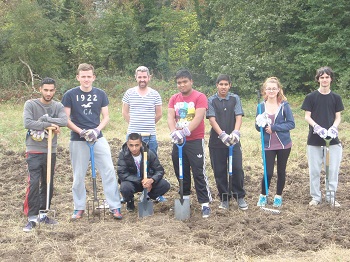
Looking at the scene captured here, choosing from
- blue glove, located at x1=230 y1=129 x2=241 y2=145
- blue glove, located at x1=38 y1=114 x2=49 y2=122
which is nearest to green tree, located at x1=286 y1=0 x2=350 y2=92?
blue glove, located at x1=230 y1=129 x2=241 y2=145

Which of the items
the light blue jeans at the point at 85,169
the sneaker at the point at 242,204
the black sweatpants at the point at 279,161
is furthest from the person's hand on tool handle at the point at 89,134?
the black sweatpants at the point at 279,161

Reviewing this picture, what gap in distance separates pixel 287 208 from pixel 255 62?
49.4 feet

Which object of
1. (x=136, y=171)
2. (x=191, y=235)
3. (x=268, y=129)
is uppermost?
(x=268, y=129)

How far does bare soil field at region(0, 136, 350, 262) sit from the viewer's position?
5008 millimetres

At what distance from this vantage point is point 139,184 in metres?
6.66

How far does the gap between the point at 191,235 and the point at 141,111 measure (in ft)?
6.67

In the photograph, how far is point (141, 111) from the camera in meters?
6.99

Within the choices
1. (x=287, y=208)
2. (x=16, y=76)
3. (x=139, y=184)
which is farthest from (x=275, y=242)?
(x=16, y=76)

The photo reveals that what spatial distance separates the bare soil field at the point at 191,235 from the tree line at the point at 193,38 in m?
13.8

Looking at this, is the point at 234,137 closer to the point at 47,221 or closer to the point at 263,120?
the point at 263,120

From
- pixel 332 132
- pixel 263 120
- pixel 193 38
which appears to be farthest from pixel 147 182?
pixel 193 38

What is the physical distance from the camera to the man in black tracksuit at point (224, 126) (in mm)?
6641

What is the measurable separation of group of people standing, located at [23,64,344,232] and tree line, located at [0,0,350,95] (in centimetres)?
1304

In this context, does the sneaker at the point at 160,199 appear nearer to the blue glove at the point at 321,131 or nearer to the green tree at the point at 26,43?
the blue glove at the point at 321,131
